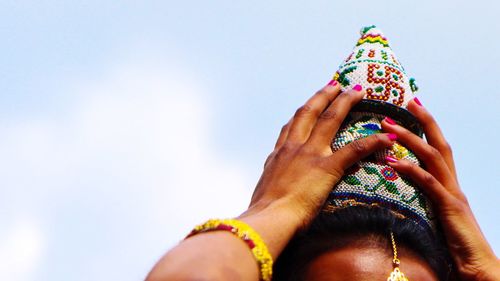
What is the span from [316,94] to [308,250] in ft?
2.43

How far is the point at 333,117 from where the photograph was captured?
3121 millimetres

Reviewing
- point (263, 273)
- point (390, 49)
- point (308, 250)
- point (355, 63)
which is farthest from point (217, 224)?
point (390, 49)

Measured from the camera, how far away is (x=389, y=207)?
2.94 meters

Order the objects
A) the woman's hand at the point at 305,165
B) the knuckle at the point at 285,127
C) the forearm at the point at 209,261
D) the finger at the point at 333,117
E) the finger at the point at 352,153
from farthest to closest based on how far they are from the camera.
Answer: the knuckle at the point at 285,127
the finger at the point at 333,117
the finger at the point at 352,153
the woman's hand at the point at 305,165
the forearm at the point at 209,261

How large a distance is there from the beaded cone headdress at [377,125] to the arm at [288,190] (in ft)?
0.19

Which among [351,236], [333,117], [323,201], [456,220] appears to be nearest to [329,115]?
[333,117]

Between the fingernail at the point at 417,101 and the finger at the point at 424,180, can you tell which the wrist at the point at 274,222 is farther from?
the fingernail at the point at 417,101

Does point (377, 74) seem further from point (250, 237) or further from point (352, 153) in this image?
point (250, 237)

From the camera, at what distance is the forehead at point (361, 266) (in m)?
2.71

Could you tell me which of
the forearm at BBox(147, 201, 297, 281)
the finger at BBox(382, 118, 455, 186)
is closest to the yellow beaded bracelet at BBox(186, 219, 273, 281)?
the forearm at BBox(147, 201, 297, 281)

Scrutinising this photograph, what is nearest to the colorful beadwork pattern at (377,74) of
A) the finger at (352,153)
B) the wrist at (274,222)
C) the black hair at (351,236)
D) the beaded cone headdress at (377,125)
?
the beaded cone headdress at (377,125)

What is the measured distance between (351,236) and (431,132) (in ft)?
2.36

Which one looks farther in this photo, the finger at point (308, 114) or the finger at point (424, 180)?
the finger at point (308, 114)

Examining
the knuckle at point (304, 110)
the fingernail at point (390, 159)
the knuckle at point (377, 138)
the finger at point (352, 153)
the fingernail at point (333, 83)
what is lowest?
the fingernail at point (390, 159)
